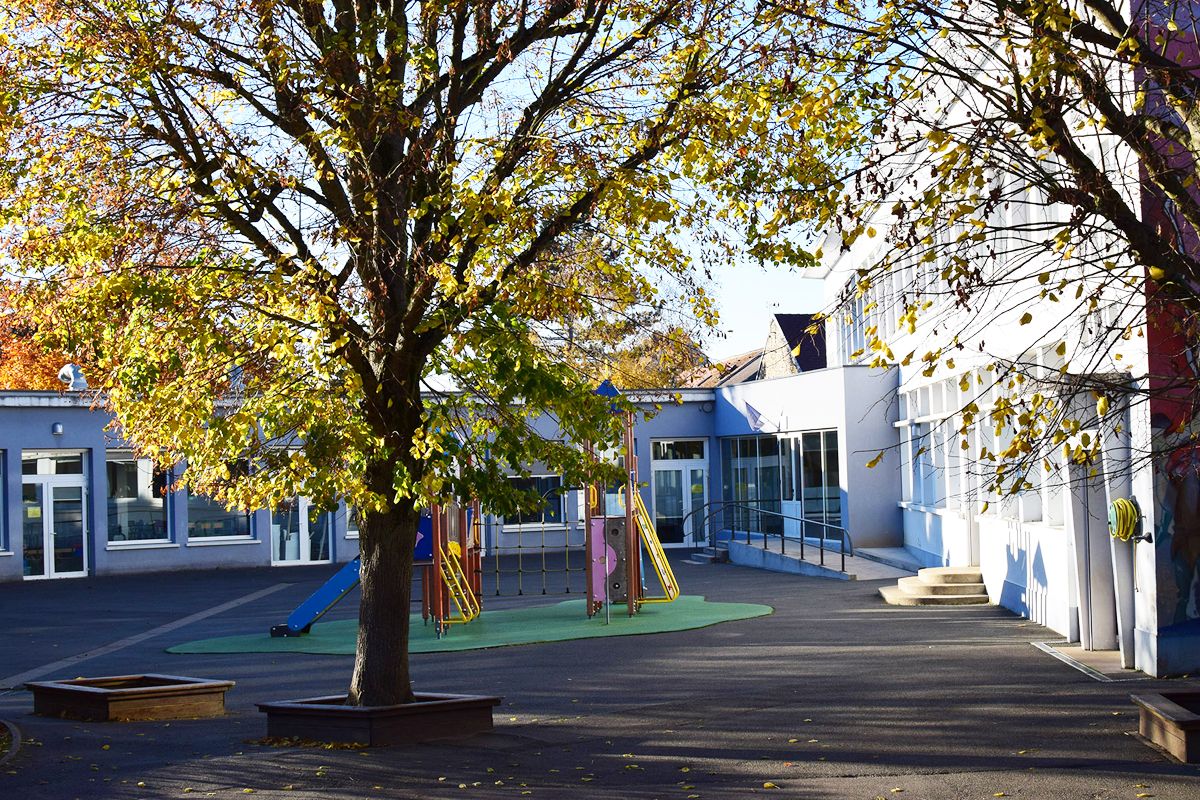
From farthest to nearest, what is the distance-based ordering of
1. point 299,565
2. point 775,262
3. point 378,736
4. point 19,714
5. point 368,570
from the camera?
point 299,565, point 19,714, point 368,570, point 378,736, point 775,262

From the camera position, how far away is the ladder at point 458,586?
690 inches

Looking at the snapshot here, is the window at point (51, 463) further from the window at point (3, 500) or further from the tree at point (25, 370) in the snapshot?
the tree at point (25, 370)

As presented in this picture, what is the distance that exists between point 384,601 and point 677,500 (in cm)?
2578

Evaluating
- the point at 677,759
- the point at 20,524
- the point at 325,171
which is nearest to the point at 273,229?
the point at 325,171

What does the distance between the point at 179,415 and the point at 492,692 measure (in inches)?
181

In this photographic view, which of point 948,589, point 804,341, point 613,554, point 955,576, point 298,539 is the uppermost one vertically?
point 804,341

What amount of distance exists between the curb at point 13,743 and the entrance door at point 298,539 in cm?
2088

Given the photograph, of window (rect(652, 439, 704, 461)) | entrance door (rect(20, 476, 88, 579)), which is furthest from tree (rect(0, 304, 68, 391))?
window (rect(652, 439, 704, 461))

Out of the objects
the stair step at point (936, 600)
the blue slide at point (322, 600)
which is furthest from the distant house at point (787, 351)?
the blue slide at point (322, 600)

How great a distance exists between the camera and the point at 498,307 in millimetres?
7773

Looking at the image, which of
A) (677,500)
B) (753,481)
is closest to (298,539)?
(677,500)

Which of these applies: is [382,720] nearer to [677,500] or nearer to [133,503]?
[133,503]

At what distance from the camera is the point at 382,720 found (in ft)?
27.5

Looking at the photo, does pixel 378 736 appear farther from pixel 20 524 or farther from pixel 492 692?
pixel 20 524
